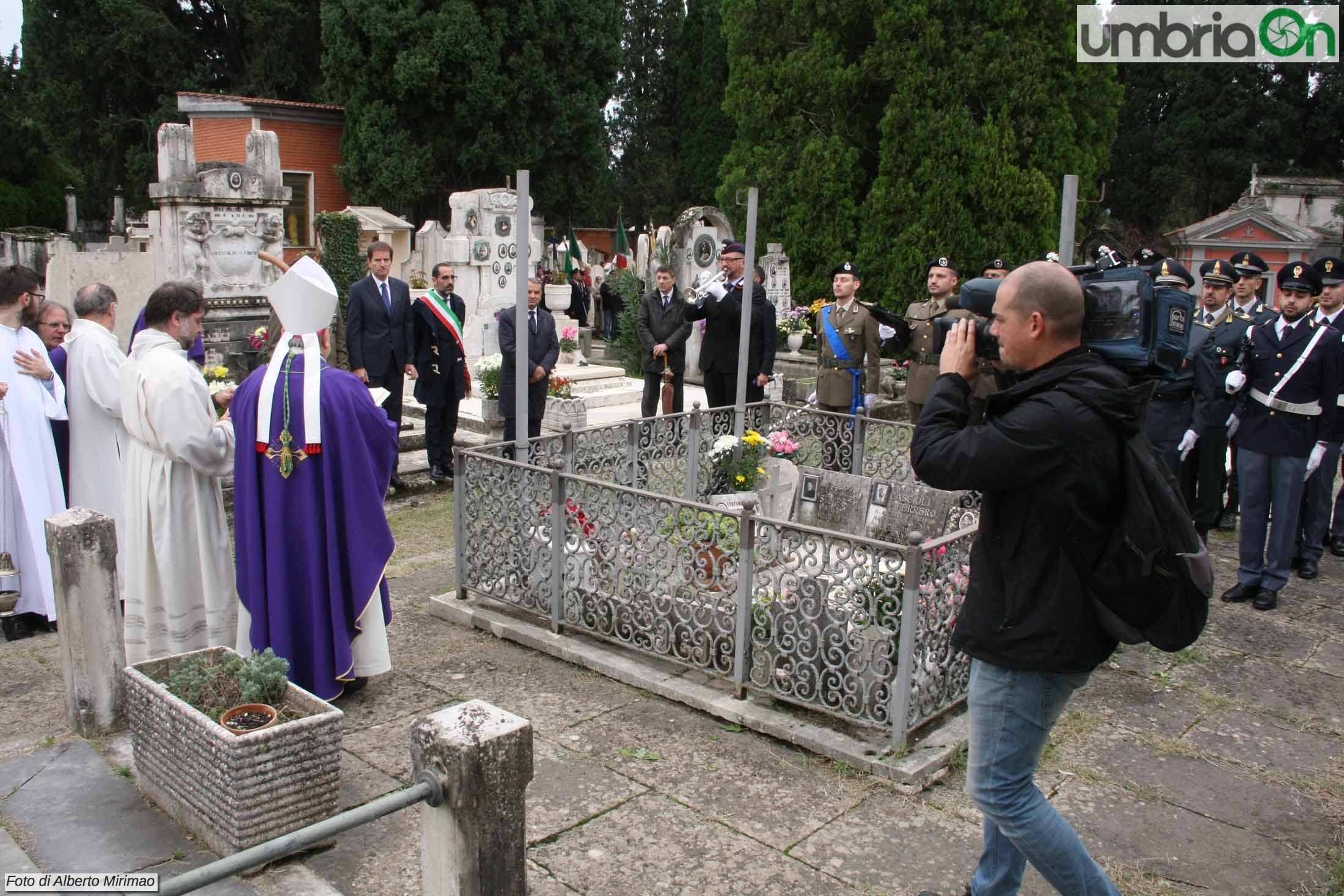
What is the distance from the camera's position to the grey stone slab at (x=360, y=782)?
385 centimetres

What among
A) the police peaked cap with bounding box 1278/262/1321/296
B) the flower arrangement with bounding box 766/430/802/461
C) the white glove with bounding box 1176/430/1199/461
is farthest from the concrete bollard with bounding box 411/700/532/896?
the white glove with bounding box 1176/430/1199/461

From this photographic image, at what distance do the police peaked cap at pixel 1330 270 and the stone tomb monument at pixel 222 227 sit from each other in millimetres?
9244

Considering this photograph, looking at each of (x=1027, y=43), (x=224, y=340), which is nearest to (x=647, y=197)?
(x=1027, y=43)

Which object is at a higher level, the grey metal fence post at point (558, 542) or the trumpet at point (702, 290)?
the trumpet at point (702, 290)

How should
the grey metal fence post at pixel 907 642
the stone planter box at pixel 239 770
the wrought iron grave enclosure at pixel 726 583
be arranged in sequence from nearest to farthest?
the stone planter box at pixel 239 770 < the grey metal fence post at pixel 907 642 < the wrought iron grave enclosure at pixel 726 583

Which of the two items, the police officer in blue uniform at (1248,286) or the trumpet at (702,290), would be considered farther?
the trumpet at (702,290)

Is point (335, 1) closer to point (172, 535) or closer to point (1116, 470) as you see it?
point (172, 535)

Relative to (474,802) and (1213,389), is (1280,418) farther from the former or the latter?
Answer: (474,802)

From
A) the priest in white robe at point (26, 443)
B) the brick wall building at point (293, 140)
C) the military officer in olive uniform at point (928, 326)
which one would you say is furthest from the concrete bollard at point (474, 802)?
the brick wall building at point (293, 140)

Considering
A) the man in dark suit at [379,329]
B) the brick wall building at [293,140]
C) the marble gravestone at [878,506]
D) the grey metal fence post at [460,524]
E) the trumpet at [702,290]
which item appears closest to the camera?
the grey metal fence post at [460,524]

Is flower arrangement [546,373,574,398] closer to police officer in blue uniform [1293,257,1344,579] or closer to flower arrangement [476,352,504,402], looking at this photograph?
flower arrangement [476,352,504,402]

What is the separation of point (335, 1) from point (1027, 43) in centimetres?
1642

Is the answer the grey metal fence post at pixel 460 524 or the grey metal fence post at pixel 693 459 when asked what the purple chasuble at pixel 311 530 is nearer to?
the grey metal fence post at pixel 460 524

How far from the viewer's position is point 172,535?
15.1ft
